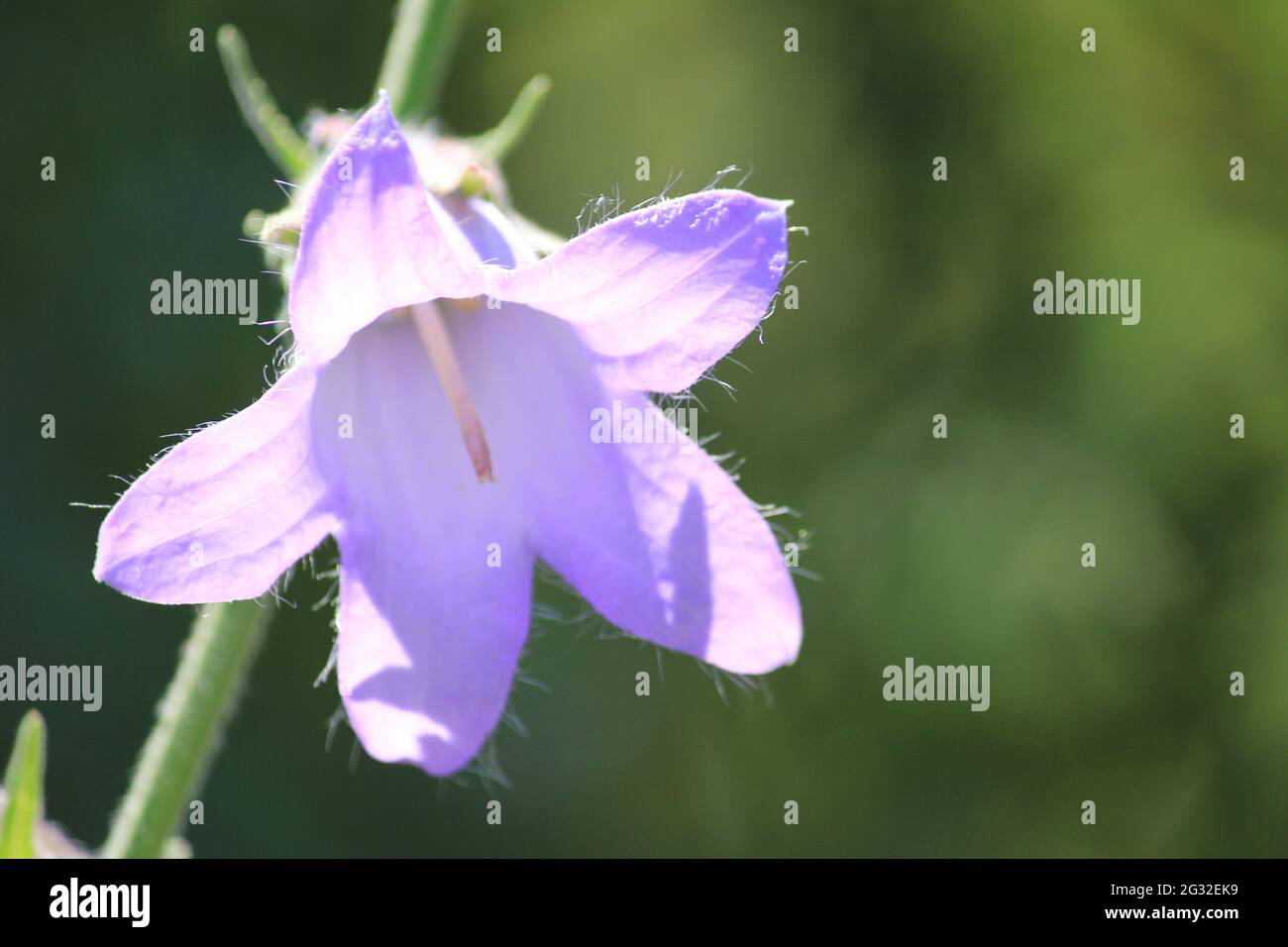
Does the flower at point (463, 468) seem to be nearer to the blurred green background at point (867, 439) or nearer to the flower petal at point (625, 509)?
the flower petal at point (625, 509)

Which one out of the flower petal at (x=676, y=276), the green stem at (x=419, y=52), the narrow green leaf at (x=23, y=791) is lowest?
the narrow green leaf at (x=23, y=791)

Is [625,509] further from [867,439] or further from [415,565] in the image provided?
[867,439]

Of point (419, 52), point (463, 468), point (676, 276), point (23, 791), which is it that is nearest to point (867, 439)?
point (463, 468)

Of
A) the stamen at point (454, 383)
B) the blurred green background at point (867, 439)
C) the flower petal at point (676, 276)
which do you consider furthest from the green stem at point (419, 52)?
the blurred green background at point (867, 439)

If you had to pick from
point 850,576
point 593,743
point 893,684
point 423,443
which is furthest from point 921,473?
point 423,443

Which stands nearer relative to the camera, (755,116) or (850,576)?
(850,576)

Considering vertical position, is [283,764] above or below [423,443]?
below
